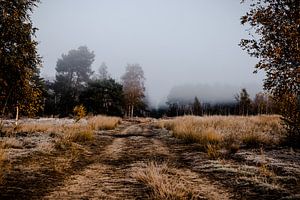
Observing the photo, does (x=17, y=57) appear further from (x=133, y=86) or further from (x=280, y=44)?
(x=133, y=86)

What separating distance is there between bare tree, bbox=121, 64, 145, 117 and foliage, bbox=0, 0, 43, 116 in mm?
43480

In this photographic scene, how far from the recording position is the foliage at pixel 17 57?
13961 mm

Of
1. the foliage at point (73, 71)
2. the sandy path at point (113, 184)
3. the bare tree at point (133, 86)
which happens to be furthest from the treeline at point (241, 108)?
the sandy path at point (113, 184)

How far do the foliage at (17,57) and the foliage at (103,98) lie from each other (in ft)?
103

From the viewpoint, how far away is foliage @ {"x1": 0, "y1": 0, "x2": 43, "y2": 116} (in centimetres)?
1396

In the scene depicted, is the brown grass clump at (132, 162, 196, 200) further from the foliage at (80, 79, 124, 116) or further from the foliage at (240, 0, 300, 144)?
the foliage at (80, 79, 124, 116)

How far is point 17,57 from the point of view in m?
14.8

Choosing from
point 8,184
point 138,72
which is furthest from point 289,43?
point 138,72

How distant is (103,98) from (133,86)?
12.7 m

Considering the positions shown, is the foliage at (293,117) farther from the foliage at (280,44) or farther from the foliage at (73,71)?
the foliage at (73,71)

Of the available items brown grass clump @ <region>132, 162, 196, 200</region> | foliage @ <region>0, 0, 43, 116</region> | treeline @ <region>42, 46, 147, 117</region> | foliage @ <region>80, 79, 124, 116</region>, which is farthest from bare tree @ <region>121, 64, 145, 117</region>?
brown grass clump @ <region>132, 162, 196, 200</region>

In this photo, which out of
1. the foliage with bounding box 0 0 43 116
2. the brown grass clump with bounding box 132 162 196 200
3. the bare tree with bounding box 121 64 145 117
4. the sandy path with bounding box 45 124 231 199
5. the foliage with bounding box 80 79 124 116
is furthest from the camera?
the bare tree with bounding box 121 64 145 117

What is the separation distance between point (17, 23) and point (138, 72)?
48863 millimetres

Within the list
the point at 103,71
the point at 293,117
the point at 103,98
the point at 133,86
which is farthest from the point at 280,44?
the point at 103,71
